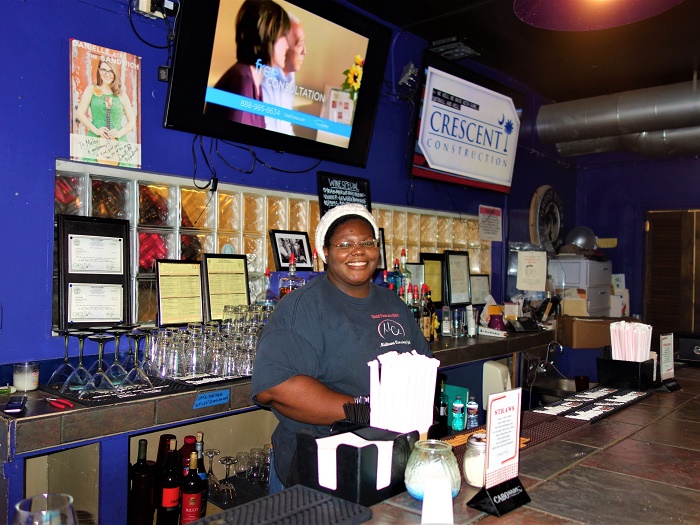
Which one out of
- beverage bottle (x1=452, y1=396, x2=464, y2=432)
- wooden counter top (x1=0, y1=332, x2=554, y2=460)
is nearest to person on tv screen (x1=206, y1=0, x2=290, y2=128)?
wooden counter top (x1=0, y1=332, x2=554, y2=460)

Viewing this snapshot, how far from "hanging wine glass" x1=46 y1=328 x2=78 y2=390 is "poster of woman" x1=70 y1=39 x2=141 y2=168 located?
2.59 ft

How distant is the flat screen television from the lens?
301 cm

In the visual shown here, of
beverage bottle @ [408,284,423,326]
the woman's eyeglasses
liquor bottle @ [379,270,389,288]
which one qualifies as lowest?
beverage bottle @ [408,284,423,326]

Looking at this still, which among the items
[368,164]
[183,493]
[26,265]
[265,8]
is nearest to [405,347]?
[183,493]

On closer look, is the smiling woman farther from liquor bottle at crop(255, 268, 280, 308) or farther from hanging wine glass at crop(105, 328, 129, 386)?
liquor bottle at crop(255, 268, 280, 308)

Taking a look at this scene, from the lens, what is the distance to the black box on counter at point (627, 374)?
283cm

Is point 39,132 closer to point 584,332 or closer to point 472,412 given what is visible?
point 472,412

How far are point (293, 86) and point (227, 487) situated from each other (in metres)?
2.26

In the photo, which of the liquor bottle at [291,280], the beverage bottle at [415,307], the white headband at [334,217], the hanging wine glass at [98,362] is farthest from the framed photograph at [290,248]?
the white headband at [334,217]

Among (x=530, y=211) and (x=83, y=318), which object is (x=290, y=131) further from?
(x=530, y=211)

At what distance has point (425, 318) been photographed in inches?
169

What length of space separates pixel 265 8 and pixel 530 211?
157 inches

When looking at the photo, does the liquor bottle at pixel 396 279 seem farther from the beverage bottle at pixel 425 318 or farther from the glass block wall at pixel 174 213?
the glass block wall at pixel 174 213

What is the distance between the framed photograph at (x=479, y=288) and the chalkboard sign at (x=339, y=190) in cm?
155
